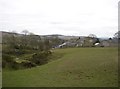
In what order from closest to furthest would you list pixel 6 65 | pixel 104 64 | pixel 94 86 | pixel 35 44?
pixel 94 86 < pixel 104 64 < pixel 6 65 < pixel 35 44

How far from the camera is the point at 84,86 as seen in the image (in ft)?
44.7

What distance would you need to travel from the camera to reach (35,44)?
5775 centimetres

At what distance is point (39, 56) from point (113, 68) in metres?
18.8

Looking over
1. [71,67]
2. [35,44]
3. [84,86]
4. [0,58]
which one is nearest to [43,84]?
[84,86]

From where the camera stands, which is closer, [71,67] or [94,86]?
[94,86]

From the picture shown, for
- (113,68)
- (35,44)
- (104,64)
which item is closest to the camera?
(113,68)

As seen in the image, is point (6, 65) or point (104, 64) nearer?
point (104, 64)

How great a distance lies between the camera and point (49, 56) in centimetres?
3538

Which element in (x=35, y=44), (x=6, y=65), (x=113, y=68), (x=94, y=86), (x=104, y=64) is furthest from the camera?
(x=35, y=44)

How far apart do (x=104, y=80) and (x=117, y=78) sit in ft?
3.43

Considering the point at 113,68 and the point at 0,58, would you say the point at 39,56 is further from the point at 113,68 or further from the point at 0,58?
the point at 113,68

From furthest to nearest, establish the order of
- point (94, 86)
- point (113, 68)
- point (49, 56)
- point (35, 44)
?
point (35, 44) → point (49, 56) → point (113, 68) → point (94, 86)

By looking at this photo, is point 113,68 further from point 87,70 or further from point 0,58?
point 0,58

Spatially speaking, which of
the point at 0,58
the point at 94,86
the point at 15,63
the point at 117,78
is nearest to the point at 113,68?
the point at 117,78
